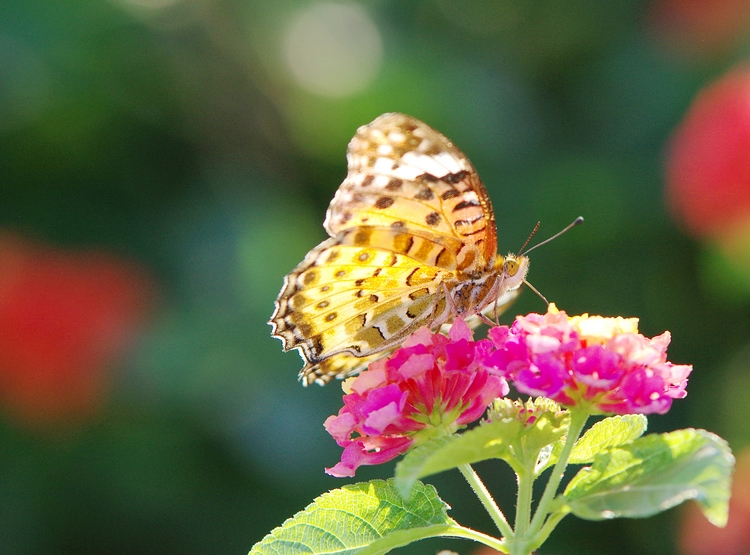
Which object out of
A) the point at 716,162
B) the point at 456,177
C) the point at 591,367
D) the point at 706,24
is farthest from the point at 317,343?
the point at 706,24

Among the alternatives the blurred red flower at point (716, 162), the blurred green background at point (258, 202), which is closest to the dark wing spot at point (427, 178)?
the blurred green background at point (258, 202)

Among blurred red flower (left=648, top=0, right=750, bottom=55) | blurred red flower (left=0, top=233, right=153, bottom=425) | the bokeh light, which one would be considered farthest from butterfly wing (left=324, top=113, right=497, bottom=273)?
blurred red flower (left=648, top=0, right=750, bottom=55)

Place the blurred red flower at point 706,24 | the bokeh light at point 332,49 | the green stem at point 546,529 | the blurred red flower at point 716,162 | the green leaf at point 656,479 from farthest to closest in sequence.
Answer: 1. the bokeh light at point 332,49
2. the blurred red flower at point 706,24
3. the blurred red flower at point 716,162
4. the green stem at point 546,529
5. the green leaf at point 656,479

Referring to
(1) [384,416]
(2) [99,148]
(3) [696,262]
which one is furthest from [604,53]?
(1) [384,416]

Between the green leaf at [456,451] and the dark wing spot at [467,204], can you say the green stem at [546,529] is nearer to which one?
the green leaf at [456,451]

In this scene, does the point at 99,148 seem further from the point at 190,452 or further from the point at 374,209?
the point at 374,209

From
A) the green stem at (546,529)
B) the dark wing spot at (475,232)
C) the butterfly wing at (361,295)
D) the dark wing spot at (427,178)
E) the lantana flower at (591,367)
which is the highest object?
the dark wing spot at (427,178)
